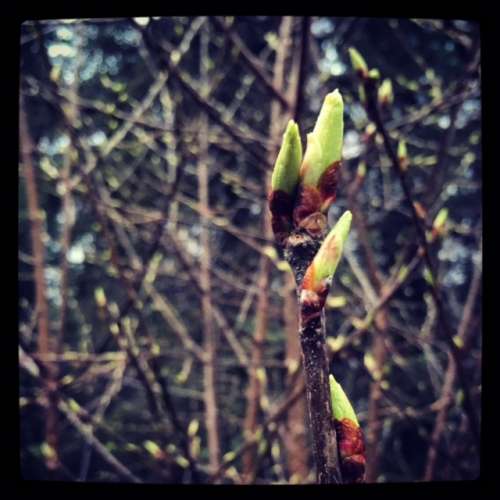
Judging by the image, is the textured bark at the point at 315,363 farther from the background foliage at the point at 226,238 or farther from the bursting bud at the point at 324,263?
the background foliage at the point at 226,238

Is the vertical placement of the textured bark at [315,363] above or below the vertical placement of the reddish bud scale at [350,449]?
above

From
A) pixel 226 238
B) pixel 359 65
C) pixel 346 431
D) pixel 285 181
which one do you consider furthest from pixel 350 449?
pixel 226 238

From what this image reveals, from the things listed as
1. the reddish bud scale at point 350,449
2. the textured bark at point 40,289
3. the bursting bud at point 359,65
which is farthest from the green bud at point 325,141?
the textured bark at point 40,289

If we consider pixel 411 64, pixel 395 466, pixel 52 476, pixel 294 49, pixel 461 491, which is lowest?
pixel 395 466

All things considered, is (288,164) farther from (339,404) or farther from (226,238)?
(226,238)

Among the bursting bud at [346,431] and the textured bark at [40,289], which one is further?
the textured bark at [40,289]

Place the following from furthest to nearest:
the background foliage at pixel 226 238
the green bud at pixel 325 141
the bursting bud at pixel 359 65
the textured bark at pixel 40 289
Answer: the textured bark at pixel 40 289, the background foliage at pixel 226 238, the bursting bud at pixel 359 65, the green bud at pixel 325 141

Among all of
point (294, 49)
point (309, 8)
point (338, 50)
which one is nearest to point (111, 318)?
point (309, 8)

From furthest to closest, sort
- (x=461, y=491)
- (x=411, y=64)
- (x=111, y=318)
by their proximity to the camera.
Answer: (x=411, y=64)
(x=111, y=318)
(x=461, y=491)

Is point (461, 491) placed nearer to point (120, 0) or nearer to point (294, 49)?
point (120, 0)
